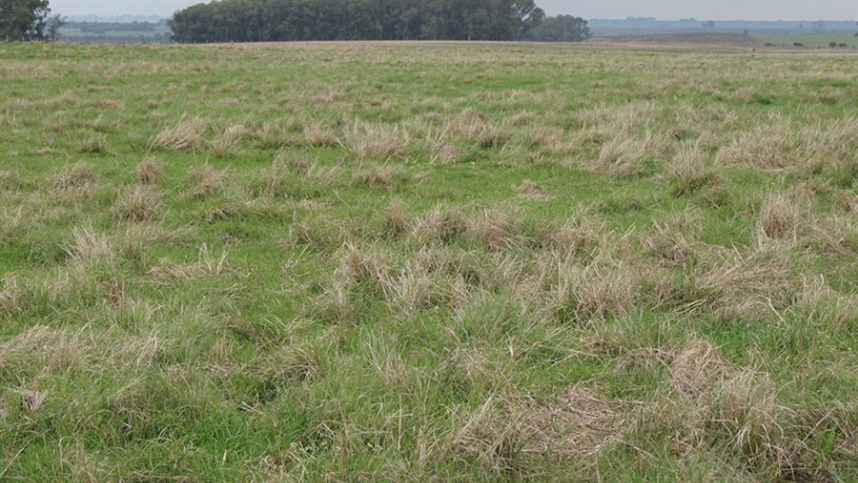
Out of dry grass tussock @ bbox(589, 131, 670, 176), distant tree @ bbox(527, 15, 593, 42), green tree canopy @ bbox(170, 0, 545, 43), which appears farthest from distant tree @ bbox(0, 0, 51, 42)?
distant tree @ bbox(527, 15, 593, 42)

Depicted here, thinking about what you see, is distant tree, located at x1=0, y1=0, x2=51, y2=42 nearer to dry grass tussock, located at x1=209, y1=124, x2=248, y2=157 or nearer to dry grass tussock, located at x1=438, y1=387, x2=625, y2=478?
dry grass tussock, located at x1=209, y1=124, x2=248, y2=157

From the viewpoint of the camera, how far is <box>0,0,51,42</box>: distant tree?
219 feet

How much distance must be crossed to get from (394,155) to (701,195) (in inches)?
174

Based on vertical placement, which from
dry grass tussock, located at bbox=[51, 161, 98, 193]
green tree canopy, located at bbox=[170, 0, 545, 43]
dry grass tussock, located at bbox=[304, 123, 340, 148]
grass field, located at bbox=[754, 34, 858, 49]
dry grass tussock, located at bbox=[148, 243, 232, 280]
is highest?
green tree canopy, located at bbox=[170, 0, 545, 43]

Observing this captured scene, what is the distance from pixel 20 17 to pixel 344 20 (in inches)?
1665

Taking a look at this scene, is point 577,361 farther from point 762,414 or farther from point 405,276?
point 405,276

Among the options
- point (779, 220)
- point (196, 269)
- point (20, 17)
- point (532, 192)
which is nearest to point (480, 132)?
point (532, 192)

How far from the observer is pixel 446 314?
15.6 ft

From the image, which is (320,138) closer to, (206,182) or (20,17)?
(206,182)

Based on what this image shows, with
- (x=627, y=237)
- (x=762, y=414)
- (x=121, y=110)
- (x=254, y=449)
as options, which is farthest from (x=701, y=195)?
(x=121, y=110)

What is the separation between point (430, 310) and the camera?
478cm

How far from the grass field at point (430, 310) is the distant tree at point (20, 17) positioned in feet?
224

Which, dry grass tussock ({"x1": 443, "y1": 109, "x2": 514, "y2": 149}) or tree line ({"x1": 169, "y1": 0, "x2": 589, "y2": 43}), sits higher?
tree line ({"x1": 169, "y1": 0, "x2": 589, "y2": 43})

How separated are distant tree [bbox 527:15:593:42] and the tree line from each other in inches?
1202
